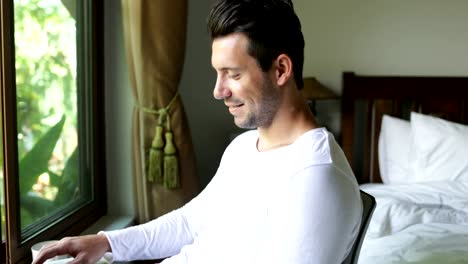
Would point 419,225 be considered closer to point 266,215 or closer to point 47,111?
point 266,215

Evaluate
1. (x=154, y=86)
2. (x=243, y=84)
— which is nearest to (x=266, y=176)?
(x=243, y=84)

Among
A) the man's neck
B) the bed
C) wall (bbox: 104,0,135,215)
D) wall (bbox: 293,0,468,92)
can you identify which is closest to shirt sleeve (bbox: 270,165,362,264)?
the man's neck

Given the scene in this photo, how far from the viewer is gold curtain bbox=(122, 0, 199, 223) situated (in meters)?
2.04

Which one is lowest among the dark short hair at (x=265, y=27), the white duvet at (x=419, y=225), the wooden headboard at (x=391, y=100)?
the white duvet at (x=419, y=225)

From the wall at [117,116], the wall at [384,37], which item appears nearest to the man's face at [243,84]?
the wall at [117,116]

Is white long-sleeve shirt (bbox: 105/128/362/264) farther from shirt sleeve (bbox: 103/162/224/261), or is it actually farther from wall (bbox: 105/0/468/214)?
wall (bbox: 105/0/468/214)

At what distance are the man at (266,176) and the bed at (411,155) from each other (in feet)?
1.95

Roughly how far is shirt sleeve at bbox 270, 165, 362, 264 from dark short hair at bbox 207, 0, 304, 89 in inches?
11.0

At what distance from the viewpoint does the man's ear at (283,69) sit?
1104 millimetres

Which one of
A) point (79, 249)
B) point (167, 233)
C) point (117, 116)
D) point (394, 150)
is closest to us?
point (79, 249)

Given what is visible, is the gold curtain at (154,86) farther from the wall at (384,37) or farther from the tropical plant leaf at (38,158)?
the wall at (384,37)

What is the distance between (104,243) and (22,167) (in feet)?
1.84

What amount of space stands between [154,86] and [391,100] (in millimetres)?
1293

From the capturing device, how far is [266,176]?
44.3 inches
